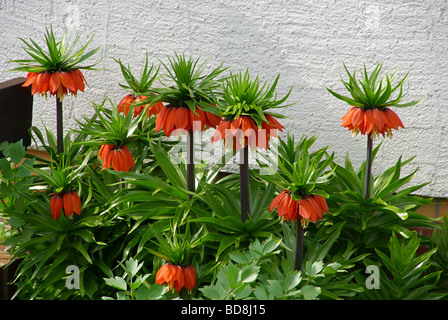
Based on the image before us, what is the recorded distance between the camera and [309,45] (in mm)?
2885

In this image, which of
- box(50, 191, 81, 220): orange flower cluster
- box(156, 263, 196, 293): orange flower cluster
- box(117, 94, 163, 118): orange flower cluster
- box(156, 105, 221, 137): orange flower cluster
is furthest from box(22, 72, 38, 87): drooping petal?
box(156, 263, 196, 293): orange flower cluster

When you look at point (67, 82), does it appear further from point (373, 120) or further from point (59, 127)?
point (373, 120)

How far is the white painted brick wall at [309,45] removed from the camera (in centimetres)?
273

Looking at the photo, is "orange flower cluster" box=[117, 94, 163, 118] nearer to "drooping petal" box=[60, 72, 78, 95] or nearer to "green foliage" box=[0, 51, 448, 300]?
"green foliage" box=[0, 51, 448, 300]

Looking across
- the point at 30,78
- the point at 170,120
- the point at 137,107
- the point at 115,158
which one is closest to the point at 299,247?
the point at 170,120

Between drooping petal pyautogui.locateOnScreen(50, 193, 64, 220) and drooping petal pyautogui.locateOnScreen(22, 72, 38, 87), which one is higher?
drooping petal pyautogui.locateOnScreen(22, 72, 38, 87)

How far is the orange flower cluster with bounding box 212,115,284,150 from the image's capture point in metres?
1.96

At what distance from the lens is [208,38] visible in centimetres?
303

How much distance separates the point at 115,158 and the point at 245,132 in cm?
61

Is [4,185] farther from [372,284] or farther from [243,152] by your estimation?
[372,284]

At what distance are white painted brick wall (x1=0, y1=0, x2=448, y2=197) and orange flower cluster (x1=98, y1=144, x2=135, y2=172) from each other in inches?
33.0

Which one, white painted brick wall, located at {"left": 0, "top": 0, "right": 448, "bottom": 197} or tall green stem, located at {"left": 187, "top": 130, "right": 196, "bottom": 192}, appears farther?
white painted brick wall, located at {"left": 0, "top": 0, "right": 448, "bottom": 197}

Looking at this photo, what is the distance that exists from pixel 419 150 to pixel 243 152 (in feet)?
3.74

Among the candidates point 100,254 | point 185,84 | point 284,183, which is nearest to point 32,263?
point 100,254
